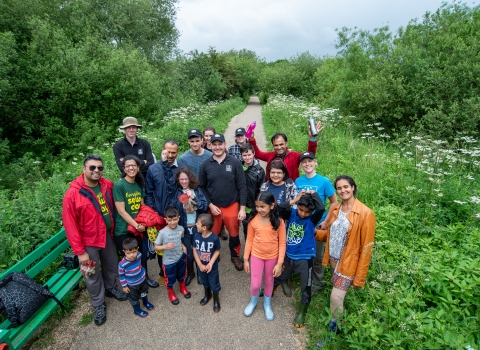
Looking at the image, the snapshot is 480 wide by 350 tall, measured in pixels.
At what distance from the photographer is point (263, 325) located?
3.19 m

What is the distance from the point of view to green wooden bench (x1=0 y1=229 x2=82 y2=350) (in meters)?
2.51

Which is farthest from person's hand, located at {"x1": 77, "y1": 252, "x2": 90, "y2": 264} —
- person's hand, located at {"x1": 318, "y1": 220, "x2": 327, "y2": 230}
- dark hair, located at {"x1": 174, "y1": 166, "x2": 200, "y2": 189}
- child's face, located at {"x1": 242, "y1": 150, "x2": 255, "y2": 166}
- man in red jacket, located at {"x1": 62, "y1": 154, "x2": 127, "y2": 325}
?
person's hand, located at {"x1": 318, "y1": 220, "x2": 327, "y2": 230}

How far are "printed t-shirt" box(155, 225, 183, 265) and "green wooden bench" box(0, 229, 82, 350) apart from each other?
1.22 m

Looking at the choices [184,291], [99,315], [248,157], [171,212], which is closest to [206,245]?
[171,212]

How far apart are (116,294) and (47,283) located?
85 cm

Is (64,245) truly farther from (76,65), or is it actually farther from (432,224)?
(76,65)

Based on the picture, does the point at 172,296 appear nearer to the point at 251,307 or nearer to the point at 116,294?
the point at 116,294

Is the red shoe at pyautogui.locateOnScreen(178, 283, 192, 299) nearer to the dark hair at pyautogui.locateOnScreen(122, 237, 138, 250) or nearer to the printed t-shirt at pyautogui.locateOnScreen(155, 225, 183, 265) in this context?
the printed t-shirt at pyautogui.locateOnScreen(155, 225, 183, 265)

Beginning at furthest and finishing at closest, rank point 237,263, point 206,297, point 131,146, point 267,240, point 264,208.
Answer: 1. point 131,146
2. point 237,263
3. point 206,297
4. point 267,240
5. point 264,208

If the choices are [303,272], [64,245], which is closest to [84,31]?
[64,245]

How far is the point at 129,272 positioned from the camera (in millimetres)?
3215

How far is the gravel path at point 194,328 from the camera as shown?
2.95 metres

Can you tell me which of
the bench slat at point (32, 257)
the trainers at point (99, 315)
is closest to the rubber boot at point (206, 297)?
the trainers at point (99, 315)

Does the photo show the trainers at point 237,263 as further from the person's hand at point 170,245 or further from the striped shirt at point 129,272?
the striped shirt at point 129,272
